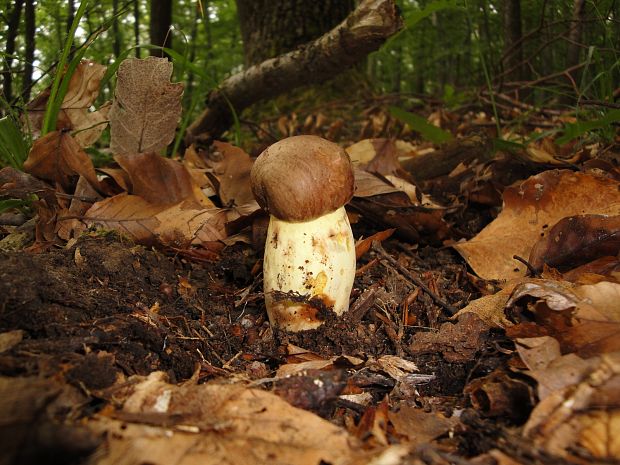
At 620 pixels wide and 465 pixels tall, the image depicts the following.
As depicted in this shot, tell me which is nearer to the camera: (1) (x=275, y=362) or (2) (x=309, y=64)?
(1) (x=275, y=362)

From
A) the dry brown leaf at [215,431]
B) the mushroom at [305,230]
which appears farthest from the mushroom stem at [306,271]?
the dry brown leaf at [215,431]

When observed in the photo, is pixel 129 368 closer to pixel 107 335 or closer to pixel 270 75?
pixel 107 335

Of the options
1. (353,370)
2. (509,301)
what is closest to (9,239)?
(353,370)

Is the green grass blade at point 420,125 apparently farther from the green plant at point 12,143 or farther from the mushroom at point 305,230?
the green plant at point 12,143

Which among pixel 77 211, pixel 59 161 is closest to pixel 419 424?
pixel 77 211

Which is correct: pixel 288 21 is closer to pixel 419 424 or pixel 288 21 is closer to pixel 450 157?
pixel 450 157

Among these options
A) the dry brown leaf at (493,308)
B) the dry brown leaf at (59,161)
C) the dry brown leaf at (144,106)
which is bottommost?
the dry brown leaf at (493,308)
